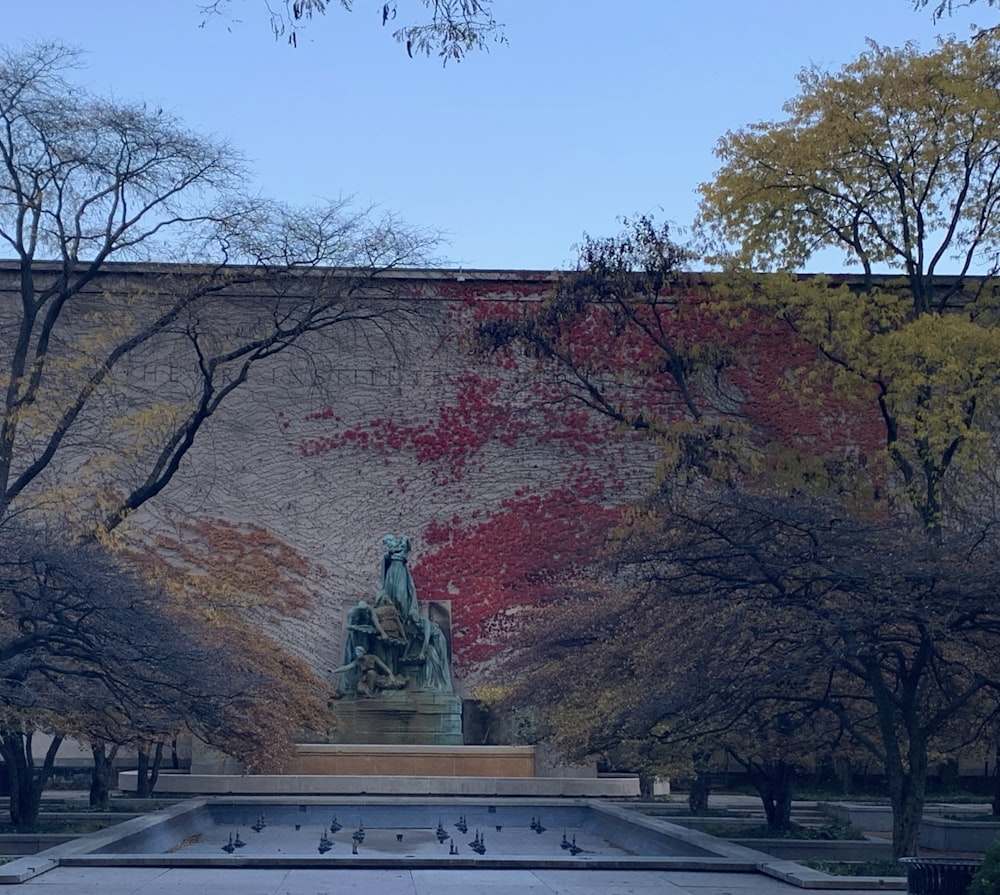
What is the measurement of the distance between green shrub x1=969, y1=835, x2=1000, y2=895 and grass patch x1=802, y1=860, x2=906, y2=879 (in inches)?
184

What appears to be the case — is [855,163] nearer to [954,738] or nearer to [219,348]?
[954,738]

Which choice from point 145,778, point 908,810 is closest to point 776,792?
point 908,810

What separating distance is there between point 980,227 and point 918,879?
51.4 feet

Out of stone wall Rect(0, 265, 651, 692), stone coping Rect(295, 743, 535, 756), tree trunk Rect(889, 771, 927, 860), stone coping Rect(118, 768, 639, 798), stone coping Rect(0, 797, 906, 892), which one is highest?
stone wall Rect(0, 265, 651, 692)

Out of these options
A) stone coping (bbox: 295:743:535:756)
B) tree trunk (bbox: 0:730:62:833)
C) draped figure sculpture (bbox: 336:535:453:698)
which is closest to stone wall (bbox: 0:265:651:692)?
draped figure sculpture (bbox: 336:535:453:698)

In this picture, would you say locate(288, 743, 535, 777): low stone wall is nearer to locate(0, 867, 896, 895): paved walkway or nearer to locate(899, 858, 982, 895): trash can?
locate(0, 867, 896, 895): paved walkway

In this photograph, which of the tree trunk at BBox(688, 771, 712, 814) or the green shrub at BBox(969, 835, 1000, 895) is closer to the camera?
the green shrub at BBox(969, 835, 1000, 895)

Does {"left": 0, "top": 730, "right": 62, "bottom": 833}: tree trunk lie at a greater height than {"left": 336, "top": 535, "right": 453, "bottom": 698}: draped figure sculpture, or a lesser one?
lesser

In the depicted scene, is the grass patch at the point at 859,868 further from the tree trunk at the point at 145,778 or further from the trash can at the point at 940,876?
the tree trunk at the point at 145,778

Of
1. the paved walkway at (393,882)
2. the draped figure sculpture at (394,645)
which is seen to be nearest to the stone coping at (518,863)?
the paved walkway at (393,882)

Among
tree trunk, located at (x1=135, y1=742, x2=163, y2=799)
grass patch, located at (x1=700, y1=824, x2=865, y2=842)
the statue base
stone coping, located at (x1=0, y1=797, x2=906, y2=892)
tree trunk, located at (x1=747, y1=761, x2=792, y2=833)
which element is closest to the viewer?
stone coping, located at (x1=0, y1=797, x2=906, y2=892)

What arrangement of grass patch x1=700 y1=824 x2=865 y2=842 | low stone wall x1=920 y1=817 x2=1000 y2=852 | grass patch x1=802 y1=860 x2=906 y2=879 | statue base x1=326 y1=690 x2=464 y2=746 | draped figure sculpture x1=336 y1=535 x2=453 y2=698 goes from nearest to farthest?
grass patch x1=802 y1=860 x2=906 y2=879 → grass patch x1=700 y1=824 x2=865 y2=842 → low stone wall x1=920 y1=817 x2=1000 y2=852 → statue base x1=326 y1=690 x2=464 y2=746 → draped figure sculpture x1=336 y1=535 x2=453 y2=698

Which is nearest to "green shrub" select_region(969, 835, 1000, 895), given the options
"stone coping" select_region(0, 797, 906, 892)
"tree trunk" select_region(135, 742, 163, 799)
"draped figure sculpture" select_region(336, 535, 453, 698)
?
"stone coping" select_region(0, 797, 906, 892)

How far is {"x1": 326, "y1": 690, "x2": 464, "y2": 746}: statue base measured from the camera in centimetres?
2692
